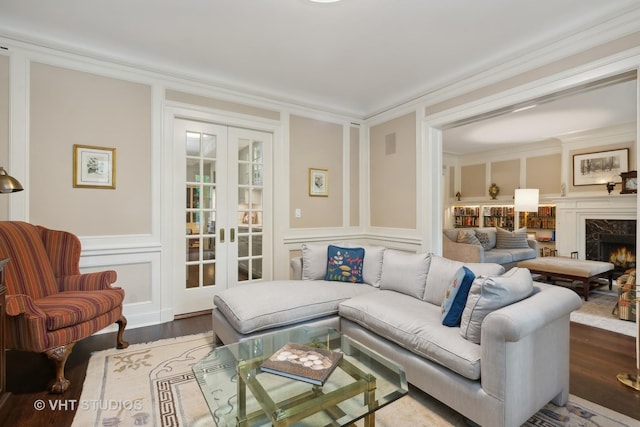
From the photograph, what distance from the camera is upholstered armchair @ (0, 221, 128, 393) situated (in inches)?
78.1

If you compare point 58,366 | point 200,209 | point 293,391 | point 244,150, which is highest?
point 244,150

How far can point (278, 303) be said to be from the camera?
2508mm

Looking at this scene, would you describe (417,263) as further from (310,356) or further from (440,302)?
(310,356)

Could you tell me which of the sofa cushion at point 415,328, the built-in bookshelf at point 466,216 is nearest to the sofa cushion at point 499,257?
the built-in bookshelf at point 466,216

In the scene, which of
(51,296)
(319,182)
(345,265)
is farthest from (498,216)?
(51,296)

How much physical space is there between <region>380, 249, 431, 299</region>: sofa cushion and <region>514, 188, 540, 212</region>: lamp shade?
424 cm

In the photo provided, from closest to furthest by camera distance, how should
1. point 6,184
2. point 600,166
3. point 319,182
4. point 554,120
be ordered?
1. point 6,184
2. point 319,182
3. point 554,120
4. point 600,166

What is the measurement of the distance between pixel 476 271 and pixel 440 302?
0.36 metres

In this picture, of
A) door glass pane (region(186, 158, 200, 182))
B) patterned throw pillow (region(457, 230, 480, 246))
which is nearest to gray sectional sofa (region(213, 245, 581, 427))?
door glass pane (region(186, 158, 200, 182))

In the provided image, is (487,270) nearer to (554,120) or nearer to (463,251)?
(463,251)

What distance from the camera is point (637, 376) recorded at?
215 centimetres

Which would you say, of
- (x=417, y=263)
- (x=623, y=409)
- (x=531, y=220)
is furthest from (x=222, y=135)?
(x=531, y=220)

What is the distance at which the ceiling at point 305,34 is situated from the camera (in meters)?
2.41

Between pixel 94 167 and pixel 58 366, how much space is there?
177 cm
